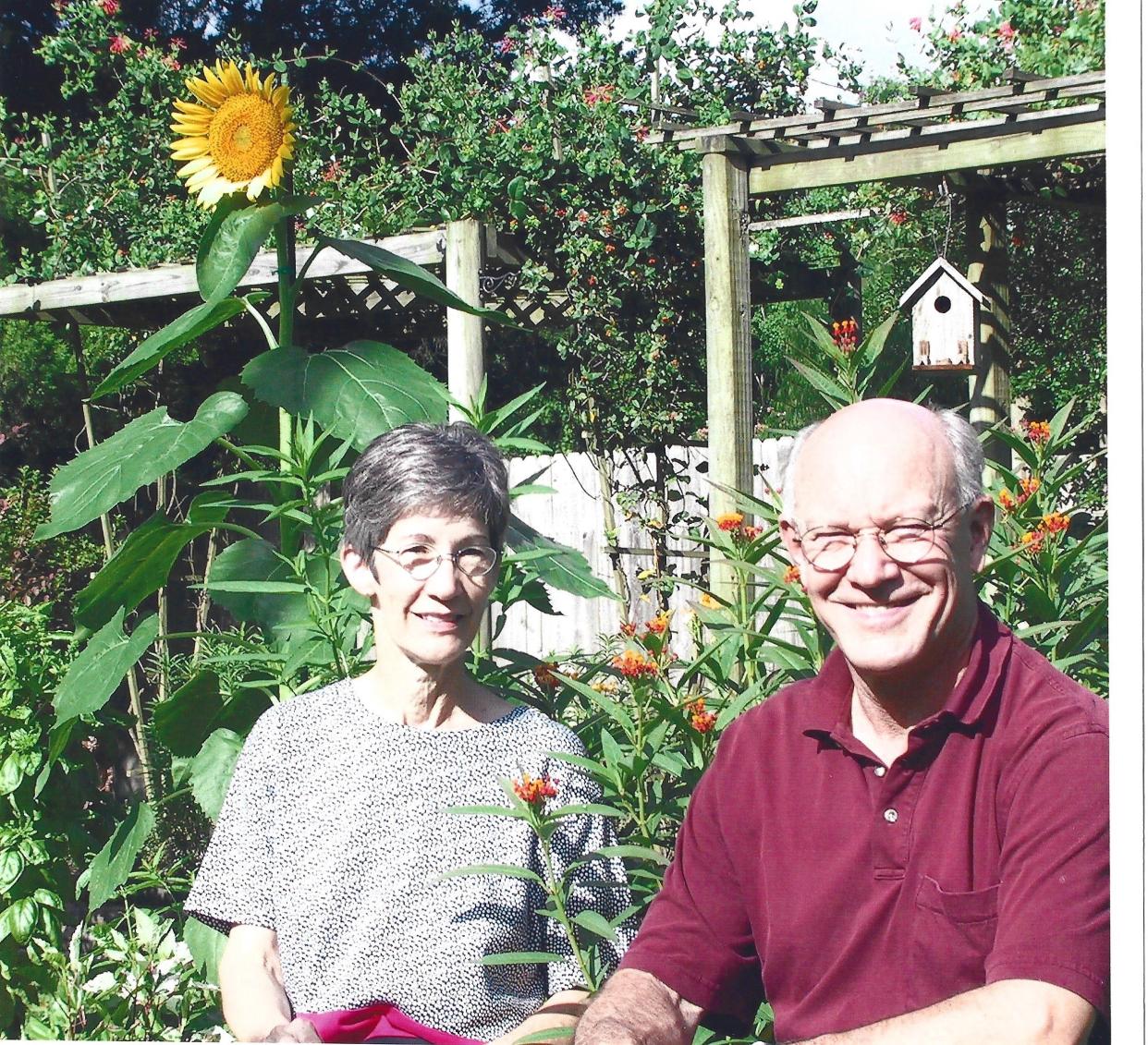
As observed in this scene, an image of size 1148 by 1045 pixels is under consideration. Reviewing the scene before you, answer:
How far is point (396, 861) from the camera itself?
199 centimetres

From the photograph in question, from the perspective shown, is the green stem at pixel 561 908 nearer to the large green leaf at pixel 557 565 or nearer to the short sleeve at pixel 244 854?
the short sleeve at pixel 244 854

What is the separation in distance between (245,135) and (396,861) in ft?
3.88

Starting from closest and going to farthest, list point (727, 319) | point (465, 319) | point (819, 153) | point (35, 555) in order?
1. point (465, 319)
2. point (727, 319)
3. point (819, 153)
4. point (35, 555)

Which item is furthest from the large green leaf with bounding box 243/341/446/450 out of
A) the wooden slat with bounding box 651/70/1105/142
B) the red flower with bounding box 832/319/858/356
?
the wooden slat with bounding box 651/70/1105/142

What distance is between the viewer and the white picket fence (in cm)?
564

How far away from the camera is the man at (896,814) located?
1.50 meters

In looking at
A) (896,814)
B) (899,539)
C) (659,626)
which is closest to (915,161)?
(659,626)

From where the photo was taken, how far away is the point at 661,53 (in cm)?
518

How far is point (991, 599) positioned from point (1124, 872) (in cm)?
87

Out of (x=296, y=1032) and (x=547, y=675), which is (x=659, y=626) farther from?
(x=296, y=1032)

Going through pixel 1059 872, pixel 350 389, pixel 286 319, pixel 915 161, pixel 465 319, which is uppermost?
pixel 915 161

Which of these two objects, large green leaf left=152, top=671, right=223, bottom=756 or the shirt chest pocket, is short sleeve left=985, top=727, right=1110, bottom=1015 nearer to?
the shirt chest pocket

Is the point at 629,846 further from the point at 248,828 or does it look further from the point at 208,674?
the point at 208,674

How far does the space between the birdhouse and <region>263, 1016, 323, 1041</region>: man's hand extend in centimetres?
336
